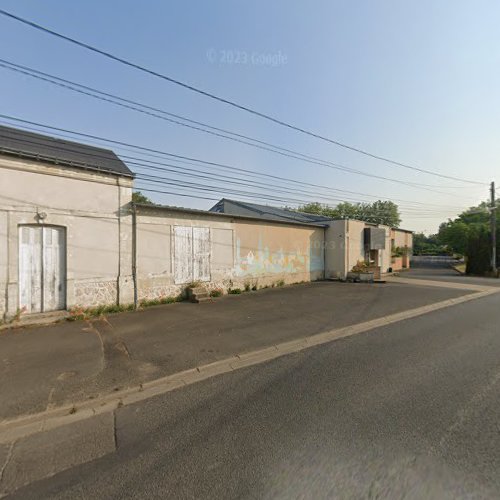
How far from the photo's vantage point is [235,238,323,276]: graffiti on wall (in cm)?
1322

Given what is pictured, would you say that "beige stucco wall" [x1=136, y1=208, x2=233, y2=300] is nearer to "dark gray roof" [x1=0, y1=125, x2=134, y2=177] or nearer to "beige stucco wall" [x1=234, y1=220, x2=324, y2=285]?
"dark gray roof" [x1=0, y1=125, x2=134, y2=177]

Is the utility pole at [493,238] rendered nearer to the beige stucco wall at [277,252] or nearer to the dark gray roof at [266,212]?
the dark gray roof at [266,212]

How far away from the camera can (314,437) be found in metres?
2.86

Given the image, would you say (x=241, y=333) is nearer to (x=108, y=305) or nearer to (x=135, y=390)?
(x=135, y=390)

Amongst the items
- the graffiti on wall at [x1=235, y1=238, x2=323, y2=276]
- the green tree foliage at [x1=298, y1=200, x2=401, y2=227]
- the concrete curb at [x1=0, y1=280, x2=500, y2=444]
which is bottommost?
the concrete curb at [x1=0, y1=280, x2=500, y2=444]

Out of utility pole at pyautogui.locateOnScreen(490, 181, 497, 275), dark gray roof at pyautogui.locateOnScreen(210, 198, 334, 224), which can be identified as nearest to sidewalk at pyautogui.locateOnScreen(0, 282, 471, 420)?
dark gray roof at pyautogui.locateOnScreen(210, 198, 334, 224)

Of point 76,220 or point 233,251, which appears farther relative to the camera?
point 233,251

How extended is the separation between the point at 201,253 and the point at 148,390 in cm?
783

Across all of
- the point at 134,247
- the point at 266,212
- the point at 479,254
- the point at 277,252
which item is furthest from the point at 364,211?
the point at 134,247

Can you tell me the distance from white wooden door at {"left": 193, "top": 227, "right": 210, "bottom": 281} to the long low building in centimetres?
4

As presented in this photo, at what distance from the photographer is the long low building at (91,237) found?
766cm

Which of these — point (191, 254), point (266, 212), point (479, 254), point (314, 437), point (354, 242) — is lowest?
point (314, 437)

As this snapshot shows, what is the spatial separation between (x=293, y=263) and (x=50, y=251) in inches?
433

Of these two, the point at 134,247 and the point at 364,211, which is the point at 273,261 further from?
the point at 364,211
